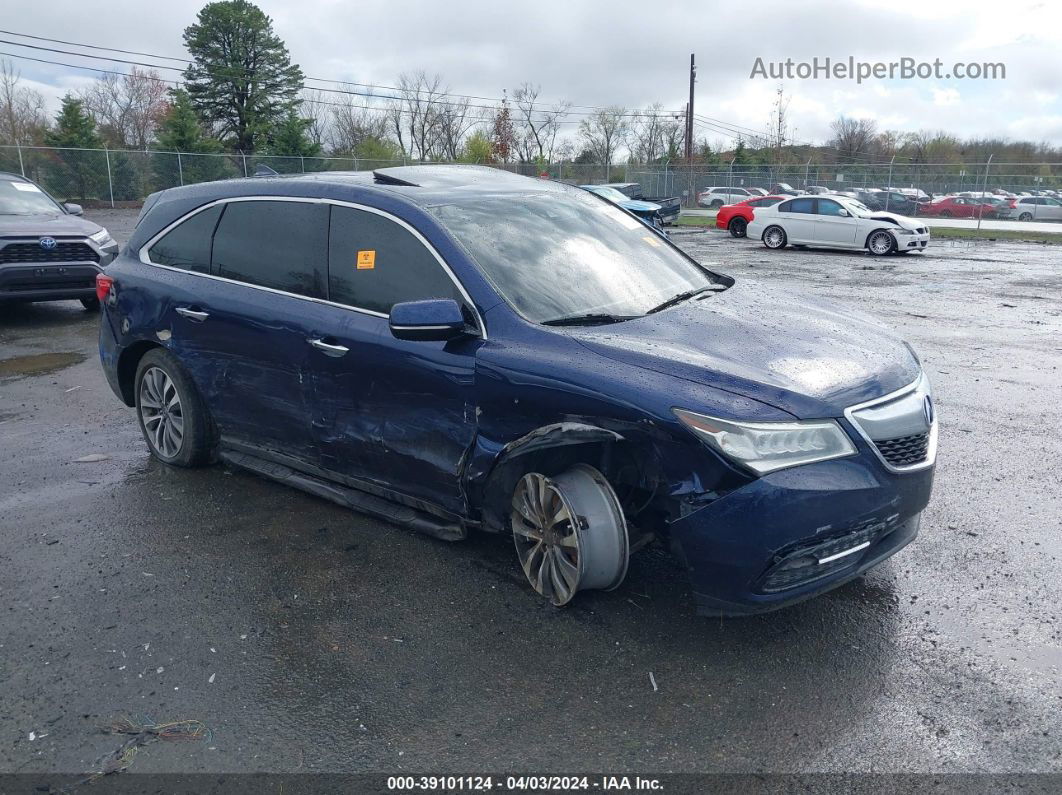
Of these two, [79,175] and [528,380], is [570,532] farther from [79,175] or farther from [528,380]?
[79,175]

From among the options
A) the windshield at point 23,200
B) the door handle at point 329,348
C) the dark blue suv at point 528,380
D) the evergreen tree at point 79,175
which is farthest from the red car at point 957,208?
the door handle at point 329,348

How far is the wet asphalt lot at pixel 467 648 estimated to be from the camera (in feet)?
9.21

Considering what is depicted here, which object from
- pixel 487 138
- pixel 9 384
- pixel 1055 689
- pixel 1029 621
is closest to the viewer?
pixel 1055 689

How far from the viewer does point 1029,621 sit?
11.4 feet

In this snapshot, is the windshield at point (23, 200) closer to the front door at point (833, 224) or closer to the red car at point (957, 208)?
the front door at point (833, 224)

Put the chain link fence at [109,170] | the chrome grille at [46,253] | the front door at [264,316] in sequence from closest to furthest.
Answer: the front door at [264,316] < the chrome grille at [46,253] < the chain link fence at [109,170]

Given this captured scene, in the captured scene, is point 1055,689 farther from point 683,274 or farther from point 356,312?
point 356,312

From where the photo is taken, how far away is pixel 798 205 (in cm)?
2222

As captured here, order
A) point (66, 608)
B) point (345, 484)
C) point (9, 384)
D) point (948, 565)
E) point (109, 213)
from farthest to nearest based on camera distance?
1. point (109, 213)
2. point (9, 384)
3. point (345, 484)
4. point (948, 565)
5. point (66, 608)

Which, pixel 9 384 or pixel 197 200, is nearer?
pixel 197 200

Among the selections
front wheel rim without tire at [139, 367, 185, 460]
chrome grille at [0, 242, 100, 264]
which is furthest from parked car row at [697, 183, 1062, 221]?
front wheel rim without tire at [139, 367, 185, 460]

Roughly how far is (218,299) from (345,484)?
1327 mm

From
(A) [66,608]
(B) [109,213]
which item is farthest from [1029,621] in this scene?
(B) [109,213]

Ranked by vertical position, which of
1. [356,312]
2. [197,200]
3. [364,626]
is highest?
[197,200]
